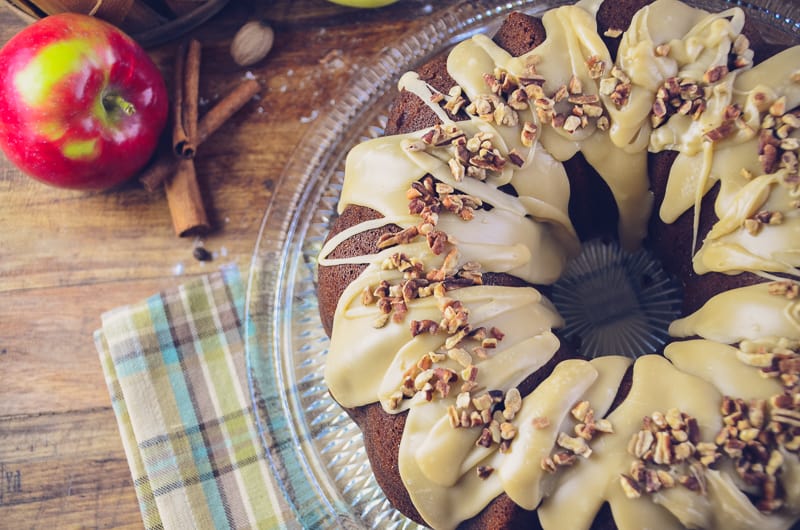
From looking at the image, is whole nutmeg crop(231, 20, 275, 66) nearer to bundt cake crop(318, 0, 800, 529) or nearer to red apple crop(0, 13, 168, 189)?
red apple crop(0, 13, 168, 189)

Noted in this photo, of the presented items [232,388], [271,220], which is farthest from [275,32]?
[232,388]

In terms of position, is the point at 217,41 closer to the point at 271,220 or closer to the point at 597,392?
the point at 271,220

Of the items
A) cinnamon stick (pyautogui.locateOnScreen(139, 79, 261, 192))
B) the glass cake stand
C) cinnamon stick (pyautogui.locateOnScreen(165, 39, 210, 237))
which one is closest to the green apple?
the glass cake stand

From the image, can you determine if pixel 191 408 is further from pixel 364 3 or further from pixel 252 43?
pixel 364 3

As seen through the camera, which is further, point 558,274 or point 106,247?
point 106,247

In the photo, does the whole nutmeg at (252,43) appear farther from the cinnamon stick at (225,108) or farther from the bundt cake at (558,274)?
the bundt cake at (558,274)

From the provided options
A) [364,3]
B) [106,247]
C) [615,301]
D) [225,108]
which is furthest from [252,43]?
[615,301]

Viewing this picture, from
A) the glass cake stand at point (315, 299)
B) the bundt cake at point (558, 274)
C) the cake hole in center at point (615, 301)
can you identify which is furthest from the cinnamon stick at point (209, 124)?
the cake hole in center at point (615, 301)
